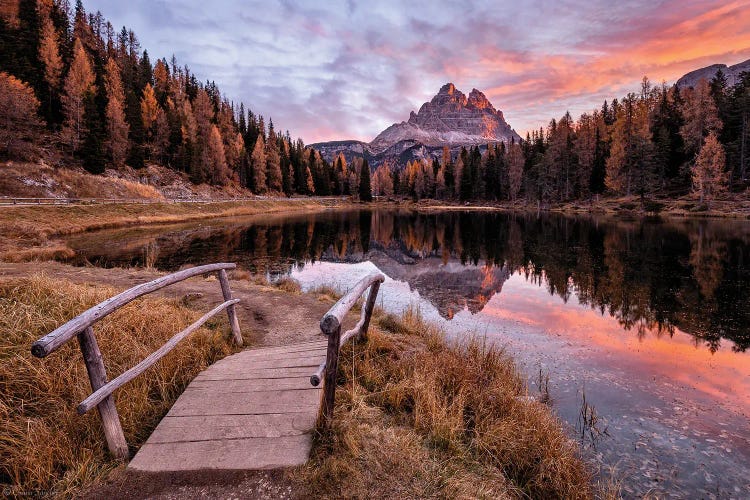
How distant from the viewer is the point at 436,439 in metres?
4.57

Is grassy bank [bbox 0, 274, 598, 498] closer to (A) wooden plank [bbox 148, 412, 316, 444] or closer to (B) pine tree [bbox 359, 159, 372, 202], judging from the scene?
(A) wooden plank [bbox 148, 412, 316, 444]

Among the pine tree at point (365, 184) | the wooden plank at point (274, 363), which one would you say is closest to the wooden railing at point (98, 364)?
the wooden plank at point (274, 363)

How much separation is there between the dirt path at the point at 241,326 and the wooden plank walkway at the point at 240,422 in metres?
0.11

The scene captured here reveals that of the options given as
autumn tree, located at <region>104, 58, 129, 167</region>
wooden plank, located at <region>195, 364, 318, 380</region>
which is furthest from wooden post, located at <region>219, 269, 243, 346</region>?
autumn tree, located at <region>104, 58, 129, 167</region>

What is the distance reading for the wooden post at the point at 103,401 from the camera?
3.49 m

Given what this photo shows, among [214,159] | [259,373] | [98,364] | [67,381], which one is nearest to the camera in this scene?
[98,364]

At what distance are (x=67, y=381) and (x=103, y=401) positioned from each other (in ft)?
5.41

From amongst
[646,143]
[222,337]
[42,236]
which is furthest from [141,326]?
[646,143]

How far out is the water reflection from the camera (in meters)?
12.9

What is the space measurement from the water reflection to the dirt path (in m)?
5.35

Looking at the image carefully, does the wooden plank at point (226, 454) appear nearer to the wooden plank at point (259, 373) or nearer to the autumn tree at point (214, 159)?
the wooden plank at point (259, 373)

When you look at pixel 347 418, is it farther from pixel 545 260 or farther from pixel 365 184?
pixel 365 184

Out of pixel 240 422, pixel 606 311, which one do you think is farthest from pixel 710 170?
pixel 240 422

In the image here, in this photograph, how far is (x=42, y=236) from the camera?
24.5 metres
